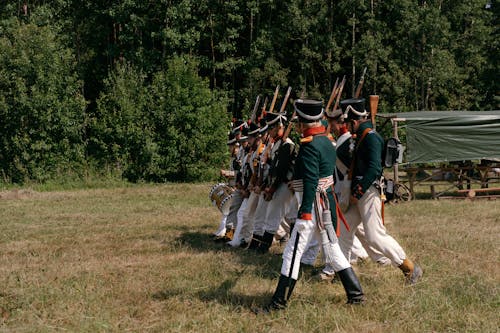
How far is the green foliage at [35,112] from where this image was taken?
24.5 meters

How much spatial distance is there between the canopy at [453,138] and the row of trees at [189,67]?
396 inches

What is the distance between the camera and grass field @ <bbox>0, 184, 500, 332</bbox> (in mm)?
5895

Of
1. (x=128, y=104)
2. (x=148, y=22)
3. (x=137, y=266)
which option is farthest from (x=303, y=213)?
(x=148, y=22)

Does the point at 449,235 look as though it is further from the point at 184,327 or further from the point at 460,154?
the point at 460,154

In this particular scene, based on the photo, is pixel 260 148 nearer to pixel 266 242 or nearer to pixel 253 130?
pixel 253 130

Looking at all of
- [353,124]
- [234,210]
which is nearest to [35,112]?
[234,210]

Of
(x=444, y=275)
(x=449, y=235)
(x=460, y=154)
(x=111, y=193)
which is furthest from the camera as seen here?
(x=111, y=193)

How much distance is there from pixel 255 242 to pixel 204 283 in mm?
2263

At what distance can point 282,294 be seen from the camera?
6102 mm

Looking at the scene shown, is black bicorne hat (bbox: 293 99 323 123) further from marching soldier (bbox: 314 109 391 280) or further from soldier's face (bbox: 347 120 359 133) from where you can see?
marching soldier (bbox: 314 109 391 280)

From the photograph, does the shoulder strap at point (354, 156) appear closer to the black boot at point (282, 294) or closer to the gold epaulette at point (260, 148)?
the black boot at point (282, 294)

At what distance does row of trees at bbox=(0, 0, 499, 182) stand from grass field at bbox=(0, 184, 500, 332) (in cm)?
1236

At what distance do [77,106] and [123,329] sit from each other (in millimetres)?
21695

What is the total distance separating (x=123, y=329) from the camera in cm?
587
